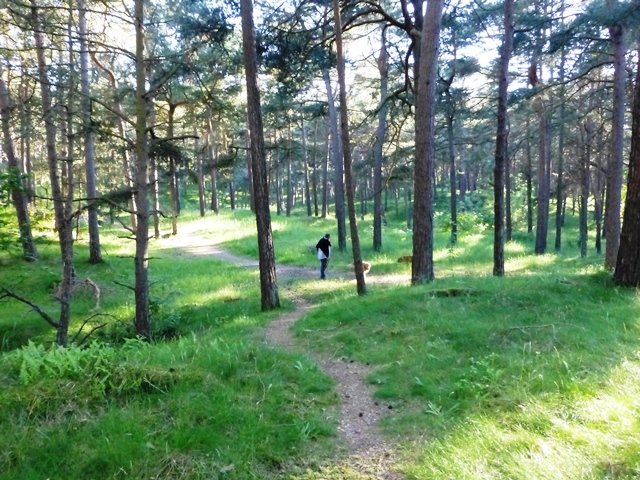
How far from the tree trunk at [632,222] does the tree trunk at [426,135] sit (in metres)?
3.64

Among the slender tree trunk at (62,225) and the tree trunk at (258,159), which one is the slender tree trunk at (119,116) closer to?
the slender tree trunk at (62,225)

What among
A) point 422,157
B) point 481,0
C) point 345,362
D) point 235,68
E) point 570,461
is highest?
point 481,0

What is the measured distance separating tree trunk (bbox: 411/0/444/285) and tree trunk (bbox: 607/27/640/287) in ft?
12.0

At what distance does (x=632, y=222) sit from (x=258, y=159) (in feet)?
23.4

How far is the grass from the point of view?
10.3 ft

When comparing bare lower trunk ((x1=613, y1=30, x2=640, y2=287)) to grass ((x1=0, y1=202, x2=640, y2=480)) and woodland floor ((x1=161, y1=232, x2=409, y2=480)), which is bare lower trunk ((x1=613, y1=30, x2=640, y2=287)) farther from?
woodland floor ((x1=161, y1=232, x2=409, y2=480))

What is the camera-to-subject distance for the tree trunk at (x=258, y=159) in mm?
9055

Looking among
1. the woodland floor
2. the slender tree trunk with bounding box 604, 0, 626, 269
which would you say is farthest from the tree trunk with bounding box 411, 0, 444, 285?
the slender tree trunk with bounding box 604, 0, 626, 269

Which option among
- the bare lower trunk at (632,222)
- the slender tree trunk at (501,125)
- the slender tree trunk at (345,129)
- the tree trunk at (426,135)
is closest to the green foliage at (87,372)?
the slender tree trunk at (345,129)

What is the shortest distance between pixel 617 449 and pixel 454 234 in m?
19.9

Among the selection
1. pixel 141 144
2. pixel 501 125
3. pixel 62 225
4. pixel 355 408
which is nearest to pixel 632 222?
pixel 501 125

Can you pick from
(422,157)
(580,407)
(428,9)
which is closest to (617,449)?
(580,407)

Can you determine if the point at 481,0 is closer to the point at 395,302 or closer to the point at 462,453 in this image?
the point at 395,302

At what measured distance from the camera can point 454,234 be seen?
73.0ft
